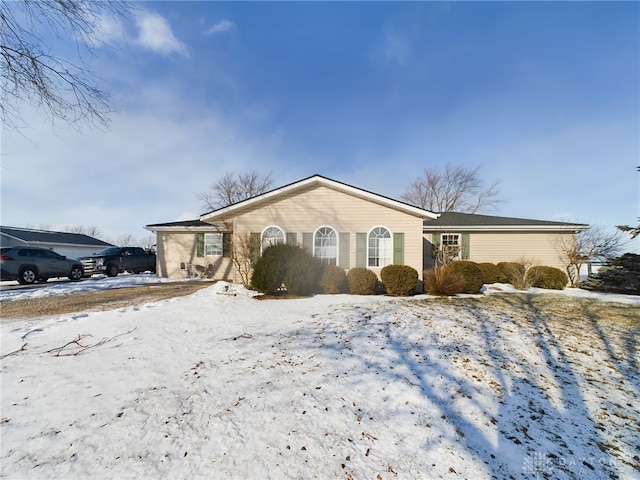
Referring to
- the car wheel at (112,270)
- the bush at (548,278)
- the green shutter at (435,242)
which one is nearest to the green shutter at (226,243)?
the car wheel at (112,270)

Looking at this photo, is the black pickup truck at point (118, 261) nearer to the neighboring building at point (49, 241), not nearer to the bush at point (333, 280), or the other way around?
the neighboring building at point (49, 241)

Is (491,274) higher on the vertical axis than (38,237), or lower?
lower

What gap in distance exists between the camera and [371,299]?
8414 mm

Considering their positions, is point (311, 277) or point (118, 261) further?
point (118, 261)

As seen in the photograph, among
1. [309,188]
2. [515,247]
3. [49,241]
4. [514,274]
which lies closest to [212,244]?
[309,188]

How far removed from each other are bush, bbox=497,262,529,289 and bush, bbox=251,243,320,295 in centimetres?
856

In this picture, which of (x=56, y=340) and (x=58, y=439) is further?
(x=56, y=340)

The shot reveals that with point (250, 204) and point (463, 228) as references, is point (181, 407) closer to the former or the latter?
point (250, 204)

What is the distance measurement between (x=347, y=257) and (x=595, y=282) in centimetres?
1051

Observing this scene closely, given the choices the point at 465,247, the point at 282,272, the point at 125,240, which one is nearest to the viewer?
the point at 282,272

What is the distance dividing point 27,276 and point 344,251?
1401 centimetres

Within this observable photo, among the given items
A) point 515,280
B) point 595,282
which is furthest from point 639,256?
point 515,280

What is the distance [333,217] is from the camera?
1074 cm

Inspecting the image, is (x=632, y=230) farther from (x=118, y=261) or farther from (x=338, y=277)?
(x=118, y=261)
